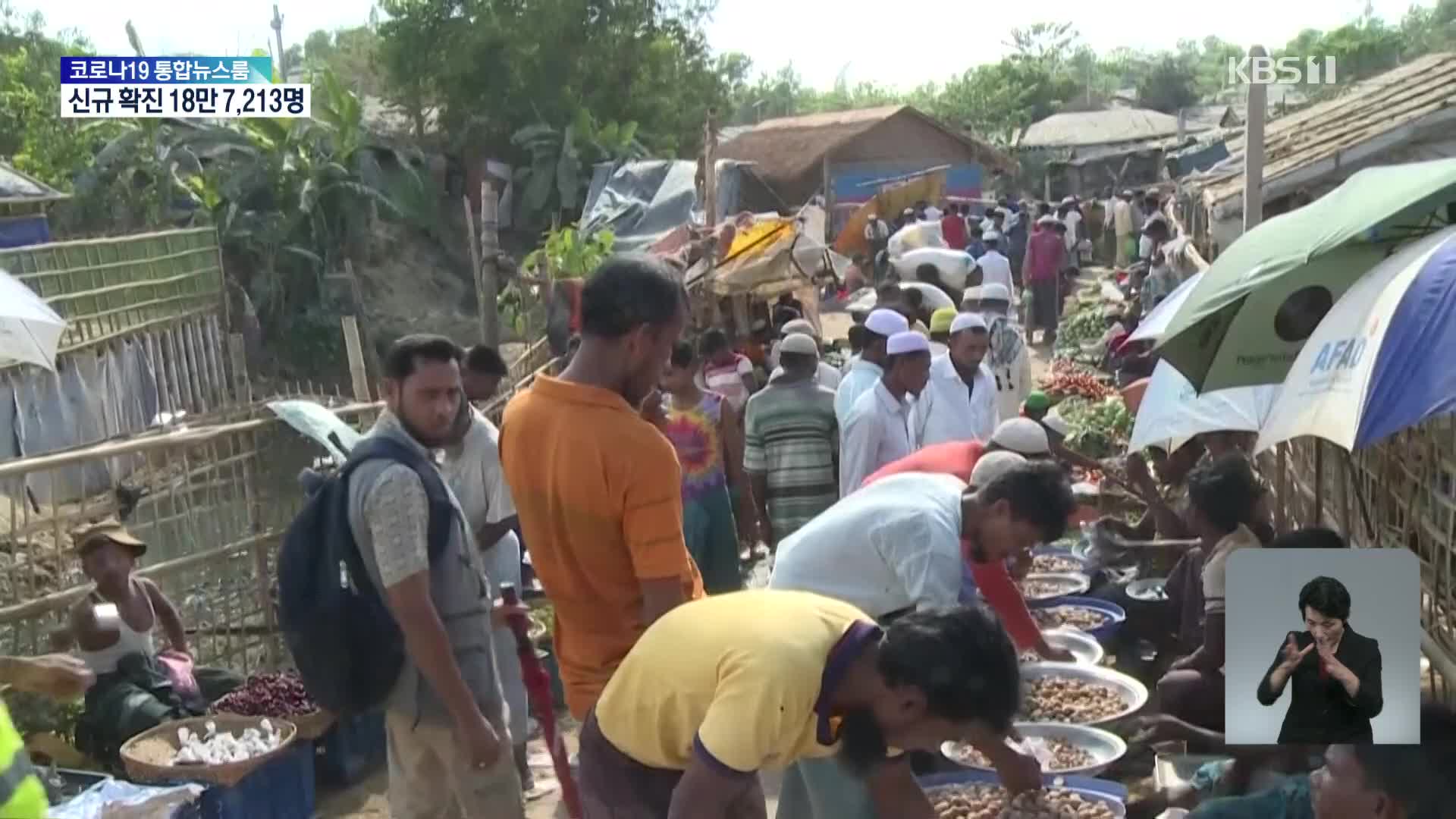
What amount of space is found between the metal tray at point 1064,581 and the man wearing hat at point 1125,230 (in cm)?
1713

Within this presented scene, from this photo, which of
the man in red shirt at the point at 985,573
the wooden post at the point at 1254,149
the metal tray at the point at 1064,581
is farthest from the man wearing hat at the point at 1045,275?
the man in red shirt at the point at 985,573

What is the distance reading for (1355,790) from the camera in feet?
9.19

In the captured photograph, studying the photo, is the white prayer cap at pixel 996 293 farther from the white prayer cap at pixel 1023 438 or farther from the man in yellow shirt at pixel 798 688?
the man in yellow shirt at pixel 798 688

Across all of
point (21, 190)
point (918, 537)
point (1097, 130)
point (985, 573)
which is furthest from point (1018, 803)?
point (1097, 130)

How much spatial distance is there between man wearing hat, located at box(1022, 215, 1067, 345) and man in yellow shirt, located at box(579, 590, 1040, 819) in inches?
572

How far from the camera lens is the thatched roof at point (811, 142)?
26.5 meters

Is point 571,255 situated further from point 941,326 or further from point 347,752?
point 347,752

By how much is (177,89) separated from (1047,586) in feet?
49.5

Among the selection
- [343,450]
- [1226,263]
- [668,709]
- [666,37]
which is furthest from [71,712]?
[666,37]

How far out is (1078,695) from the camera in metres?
4.50

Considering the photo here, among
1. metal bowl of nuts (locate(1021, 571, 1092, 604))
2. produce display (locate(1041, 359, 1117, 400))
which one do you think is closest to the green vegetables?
produce display (locate(1041, 359, 1117, 400))

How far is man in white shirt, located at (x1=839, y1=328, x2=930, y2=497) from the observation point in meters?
5.67

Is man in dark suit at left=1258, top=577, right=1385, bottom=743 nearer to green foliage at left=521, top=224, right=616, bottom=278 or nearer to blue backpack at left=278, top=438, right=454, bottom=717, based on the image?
blue backpack at left=278, top=438, right=454, bottom=717

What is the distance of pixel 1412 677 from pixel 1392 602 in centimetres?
15
